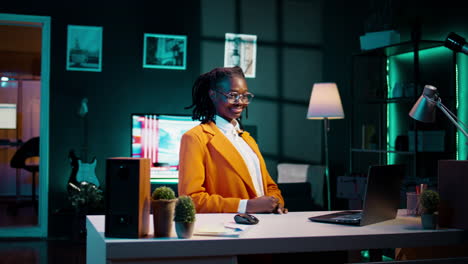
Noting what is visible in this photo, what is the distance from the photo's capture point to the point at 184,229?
167 centimetres

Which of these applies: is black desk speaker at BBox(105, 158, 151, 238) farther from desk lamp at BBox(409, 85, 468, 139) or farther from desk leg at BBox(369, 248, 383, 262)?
desk leg at BBox(369, 248, 383, 262)

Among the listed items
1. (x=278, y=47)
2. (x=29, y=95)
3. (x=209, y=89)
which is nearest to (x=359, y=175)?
(x=278, y=47)

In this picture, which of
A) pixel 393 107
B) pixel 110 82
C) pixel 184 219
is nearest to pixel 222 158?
pixel 184 219

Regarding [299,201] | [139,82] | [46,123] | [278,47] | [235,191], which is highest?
[278,47]

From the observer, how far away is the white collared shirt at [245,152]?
2.44 metres

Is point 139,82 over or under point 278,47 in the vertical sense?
under

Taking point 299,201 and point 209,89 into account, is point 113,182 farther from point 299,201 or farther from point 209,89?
point 299,201

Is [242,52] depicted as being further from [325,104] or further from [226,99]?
[226,99]

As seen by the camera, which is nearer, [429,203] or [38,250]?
[429,203]

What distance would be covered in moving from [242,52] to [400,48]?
1.96m

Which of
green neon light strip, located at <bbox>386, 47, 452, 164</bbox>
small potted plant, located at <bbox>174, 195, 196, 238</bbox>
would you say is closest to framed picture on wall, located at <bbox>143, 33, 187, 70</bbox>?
green neon light strip, located at <bbox>386, 47, 452, 164</bbox>

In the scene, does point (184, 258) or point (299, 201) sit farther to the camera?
point (299, 201)

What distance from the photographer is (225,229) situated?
179 centimetres

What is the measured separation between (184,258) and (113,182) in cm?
32
